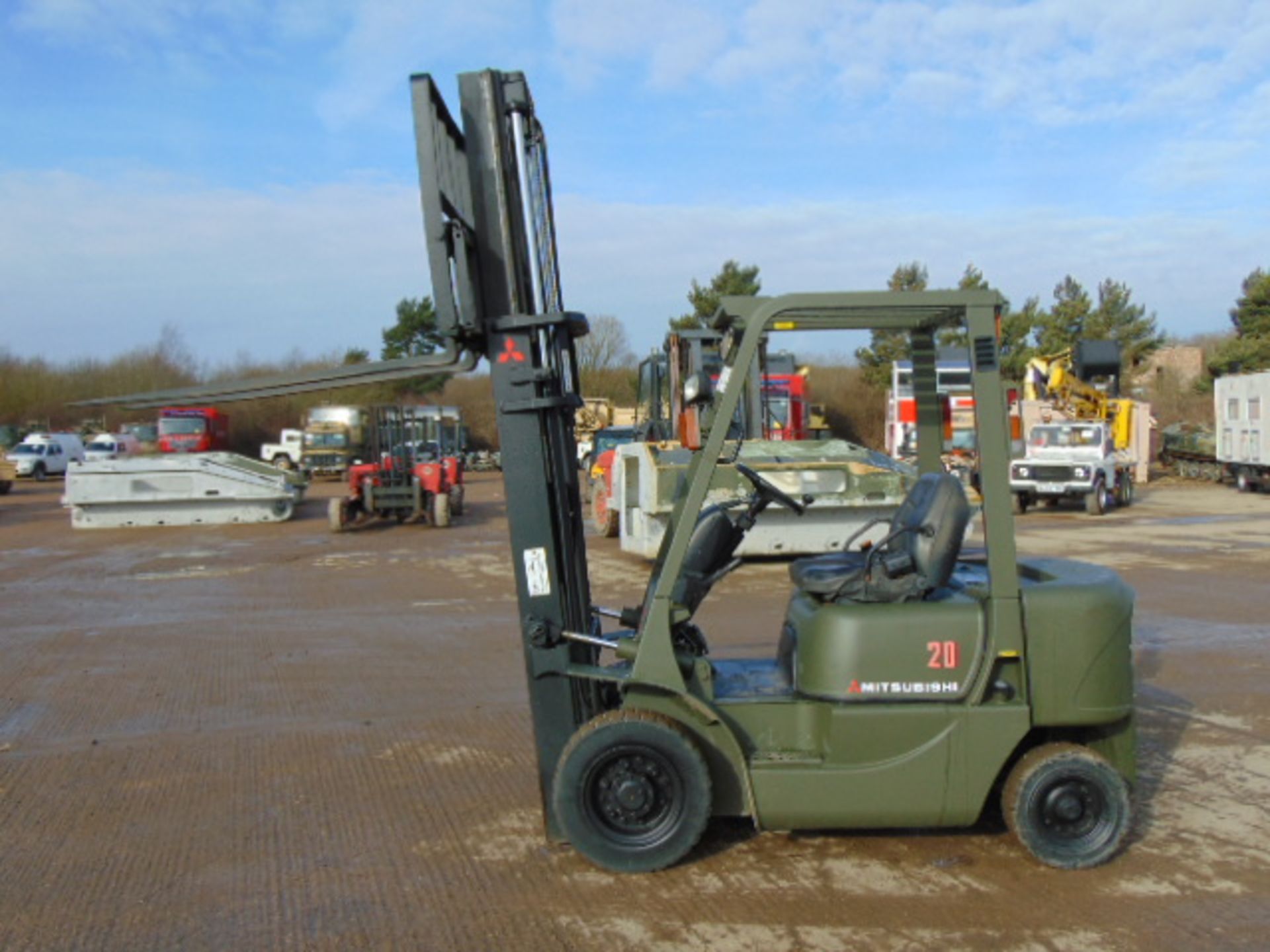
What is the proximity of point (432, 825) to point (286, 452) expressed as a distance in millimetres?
38963

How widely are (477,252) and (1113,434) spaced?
26.7 meters

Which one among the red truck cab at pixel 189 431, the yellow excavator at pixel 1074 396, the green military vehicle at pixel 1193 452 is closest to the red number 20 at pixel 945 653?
the yellow excavator at pixel 1074 396

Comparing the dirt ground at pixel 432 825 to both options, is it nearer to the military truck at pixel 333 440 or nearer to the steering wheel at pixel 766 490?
the steering wheel at pixel 766 490

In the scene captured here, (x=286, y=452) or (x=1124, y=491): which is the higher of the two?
(x=286, y=452)

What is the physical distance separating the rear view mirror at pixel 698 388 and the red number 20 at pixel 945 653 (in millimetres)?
1254

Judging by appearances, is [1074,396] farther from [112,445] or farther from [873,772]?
[112,445]

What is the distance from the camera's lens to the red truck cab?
37562 millimetres

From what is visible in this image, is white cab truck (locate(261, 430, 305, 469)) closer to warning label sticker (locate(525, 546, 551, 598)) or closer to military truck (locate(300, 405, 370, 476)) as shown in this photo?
military truck (locate(300, 405, 370, 476))

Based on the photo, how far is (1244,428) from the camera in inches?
1038

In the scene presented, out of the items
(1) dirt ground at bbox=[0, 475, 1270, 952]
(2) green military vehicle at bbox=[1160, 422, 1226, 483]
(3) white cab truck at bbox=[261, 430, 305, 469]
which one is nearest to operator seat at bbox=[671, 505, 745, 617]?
(1) dirt ground at bbox=[0, 475, 1270, 952]

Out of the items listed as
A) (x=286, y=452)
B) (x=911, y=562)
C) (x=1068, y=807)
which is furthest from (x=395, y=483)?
(x=286, y=452)

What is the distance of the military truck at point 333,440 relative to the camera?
37.6m

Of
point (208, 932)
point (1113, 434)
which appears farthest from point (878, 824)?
point (1113, 434)

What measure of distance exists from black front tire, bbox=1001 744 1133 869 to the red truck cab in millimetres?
35980
